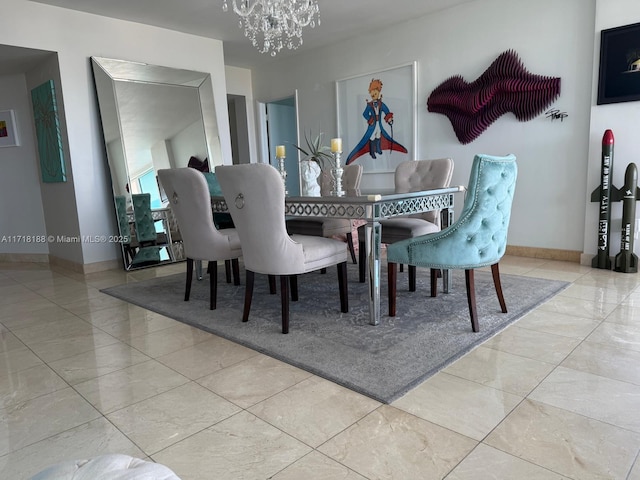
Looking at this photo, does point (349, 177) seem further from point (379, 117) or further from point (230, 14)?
point (230, 14)

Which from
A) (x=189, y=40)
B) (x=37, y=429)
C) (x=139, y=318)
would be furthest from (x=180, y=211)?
(x=189, y=40)

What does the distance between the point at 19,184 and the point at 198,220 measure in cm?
366

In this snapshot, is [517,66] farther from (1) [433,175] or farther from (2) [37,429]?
(2) [37,429]

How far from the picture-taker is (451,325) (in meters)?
2.45

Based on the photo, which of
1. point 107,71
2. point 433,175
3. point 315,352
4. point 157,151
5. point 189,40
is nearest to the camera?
point 315,352

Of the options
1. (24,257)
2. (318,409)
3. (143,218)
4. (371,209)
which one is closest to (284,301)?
(371,209)

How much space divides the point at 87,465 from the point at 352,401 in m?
1.10

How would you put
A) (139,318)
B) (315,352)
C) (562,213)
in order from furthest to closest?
(562,213) < (139,318) < (315,352)

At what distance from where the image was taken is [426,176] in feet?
11.6

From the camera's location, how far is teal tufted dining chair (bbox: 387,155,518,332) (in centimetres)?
225

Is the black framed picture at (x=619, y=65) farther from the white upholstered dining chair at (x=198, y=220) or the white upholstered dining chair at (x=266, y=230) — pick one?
the white upholstered dining chair at (x=198, y=220)

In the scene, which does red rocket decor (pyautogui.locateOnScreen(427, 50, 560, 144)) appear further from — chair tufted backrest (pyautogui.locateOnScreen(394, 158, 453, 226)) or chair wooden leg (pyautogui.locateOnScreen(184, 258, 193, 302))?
chair wooden leg (pyautogui.locateOnScreen(184, 258, 193, 302))

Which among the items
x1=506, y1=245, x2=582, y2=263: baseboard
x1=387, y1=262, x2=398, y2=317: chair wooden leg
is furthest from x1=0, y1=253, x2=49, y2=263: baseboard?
x1=506, y1=245, x2=582, y2=263: baseboard

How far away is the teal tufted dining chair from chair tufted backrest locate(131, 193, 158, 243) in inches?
122
